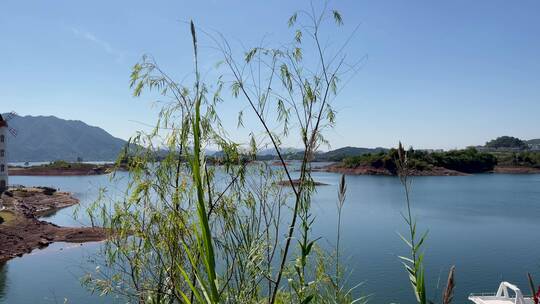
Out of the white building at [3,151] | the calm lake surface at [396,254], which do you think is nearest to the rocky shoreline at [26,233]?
the calm lake surface at [396,254]

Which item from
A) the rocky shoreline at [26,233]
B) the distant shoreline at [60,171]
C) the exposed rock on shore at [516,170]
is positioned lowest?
the rocky shoreline at [26,233]

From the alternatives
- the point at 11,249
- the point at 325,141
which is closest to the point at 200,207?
the point at 325,141

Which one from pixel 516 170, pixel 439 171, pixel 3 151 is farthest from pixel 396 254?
pixel 516 170

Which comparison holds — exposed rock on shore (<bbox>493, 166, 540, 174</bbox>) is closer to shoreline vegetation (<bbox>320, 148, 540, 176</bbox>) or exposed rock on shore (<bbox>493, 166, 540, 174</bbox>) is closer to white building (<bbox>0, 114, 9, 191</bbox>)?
shoreline vegetation (<bbox>320, 148, 540, 176</bbox>)

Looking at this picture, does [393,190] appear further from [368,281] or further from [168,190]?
[168,190]

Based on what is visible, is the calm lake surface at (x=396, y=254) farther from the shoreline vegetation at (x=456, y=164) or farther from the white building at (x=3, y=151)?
the shoreline vegetation at (x=456, y=164)

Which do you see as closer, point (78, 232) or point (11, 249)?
point (11, 249)

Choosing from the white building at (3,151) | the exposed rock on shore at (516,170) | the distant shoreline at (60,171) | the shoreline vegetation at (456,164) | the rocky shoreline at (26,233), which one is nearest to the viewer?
the rocky shoreline at (26,233)

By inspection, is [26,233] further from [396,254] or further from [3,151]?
[396,254]

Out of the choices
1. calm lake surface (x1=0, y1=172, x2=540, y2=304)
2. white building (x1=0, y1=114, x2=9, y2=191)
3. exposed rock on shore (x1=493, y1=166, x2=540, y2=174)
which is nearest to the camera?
calm lake surface (x1=0, y1=172, x2=540, y2=304)

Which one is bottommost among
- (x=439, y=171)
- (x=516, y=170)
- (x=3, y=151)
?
(x=439, y=171)

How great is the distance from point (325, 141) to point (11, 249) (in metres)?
23.3

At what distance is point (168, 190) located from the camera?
3639 millimetres

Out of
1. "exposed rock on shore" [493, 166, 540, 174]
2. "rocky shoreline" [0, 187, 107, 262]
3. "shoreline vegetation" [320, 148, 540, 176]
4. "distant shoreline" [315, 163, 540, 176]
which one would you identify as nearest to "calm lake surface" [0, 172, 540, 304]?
"rocky shoreline" [0, 187, 107, 262]
